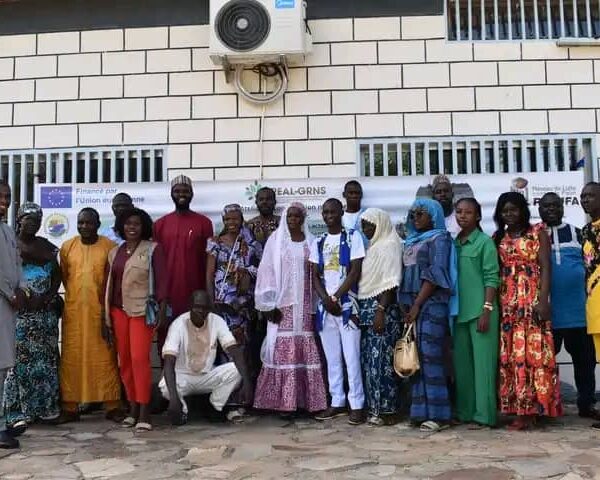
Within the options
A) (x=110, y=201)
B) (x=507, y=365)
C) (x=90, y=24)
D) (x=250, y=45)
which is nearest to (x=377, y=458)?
(x=507, y=365)

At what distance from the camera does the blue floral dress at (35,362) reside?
5.04m

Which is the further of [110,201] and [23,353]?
[110,201]

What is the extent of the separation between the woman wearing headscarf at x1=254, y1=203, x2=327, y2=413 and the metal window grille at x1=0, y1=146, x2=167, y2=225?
1968mm

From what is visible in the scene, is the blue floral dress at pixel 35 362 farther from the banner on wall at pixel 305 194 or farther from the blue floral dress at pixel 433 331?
the blue floral dress at pixel 433 331

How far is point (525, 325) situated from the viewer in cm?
468

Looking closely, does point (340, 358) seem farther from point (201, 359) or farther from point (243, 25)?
point (243, 25)

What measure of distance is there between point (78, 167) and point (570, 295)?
15.1ft

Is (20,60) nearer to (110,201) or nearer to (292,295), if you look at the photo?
(110,201)

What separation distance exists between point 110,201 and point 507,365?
3641mm

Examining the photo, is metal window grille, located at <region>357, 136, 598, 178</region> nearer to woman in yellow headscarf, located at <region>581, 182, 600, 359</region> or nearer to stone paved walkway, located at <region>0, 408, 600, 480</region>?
woman in yellow headscarf, located at <region>581, 182, 600, 359</region>

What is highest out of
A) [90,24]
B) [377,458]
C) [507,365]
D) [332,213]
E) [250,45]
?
[90,24]

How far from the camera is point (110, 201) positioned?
6250mm

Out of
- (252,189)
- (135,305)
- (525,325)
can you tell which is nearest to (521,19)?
(252,189)

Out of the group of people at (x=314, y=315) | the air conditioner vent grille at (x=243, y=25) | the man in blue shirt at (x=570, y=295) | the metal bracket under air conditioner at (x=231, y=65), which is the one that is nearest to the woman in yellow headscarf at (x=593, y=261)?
the group of people at (x=314, y=315)
